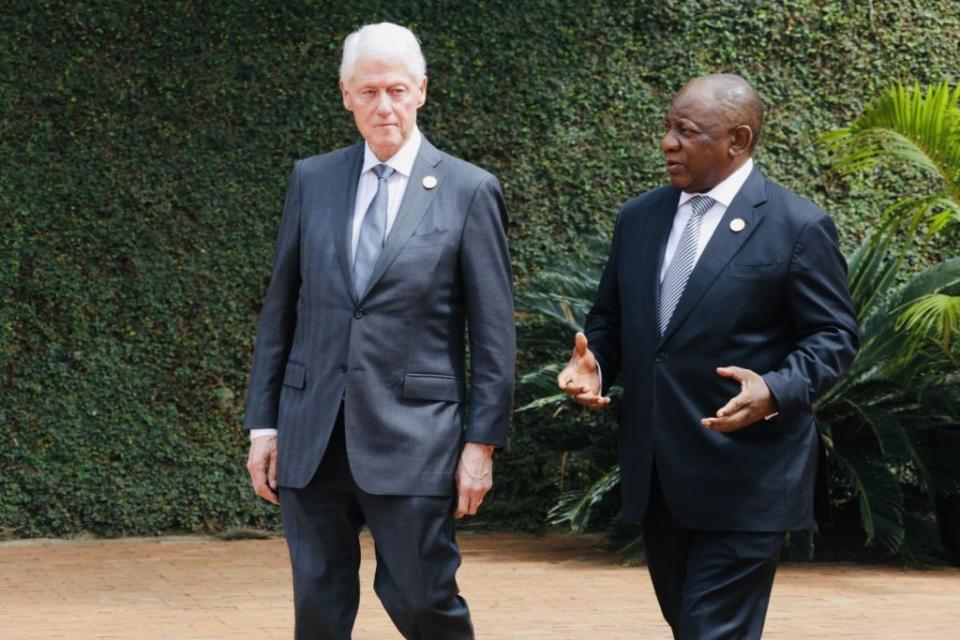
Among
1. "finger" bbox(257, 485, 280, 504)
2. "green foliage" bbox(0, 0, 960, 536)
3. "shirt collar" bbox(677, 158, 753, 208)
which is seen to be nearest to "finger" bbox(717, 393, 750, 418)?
"shirt collar" bbox(677, 158, 753, 208)

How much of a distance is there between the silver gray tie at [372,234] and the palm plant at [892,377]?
12.6 feet

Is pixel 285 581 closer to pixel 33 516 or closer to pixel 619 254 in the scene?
pixel 33 516

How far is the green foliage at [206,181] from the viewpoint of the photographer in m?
8.07

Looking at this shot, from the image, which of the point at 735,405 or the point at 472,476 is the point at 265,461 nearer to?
the point at 472,476

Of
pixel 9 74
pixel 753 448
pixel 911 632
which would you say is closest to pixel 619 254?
pixel 753 448

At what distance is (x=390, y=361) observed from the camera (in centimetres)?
394

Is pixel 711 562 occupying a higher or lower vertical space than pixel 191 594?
higher

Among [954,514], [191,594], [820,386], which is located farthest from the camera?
[954,514]

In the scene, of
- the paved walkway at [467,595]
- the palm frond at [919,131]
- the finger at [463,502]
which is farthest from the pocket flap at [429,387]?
the palm frond at [919,131]

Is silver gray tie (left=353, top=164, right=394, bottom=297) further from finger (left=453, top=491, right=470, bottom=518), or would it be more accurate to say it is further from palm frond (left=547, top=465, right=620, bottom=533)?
palm frond (left=547, top=465, right=620, bottom=533)

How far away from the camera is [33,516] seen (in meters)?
8.13

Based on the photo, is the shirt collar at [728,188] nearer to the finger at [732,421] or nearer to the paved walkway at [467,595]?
the finger at [732,421]

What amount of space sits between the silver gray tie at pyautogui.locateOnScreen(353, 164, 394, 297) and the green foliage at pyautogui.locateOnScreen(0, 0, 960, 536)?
4079mm

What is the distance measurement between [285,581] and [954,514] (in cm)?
342
